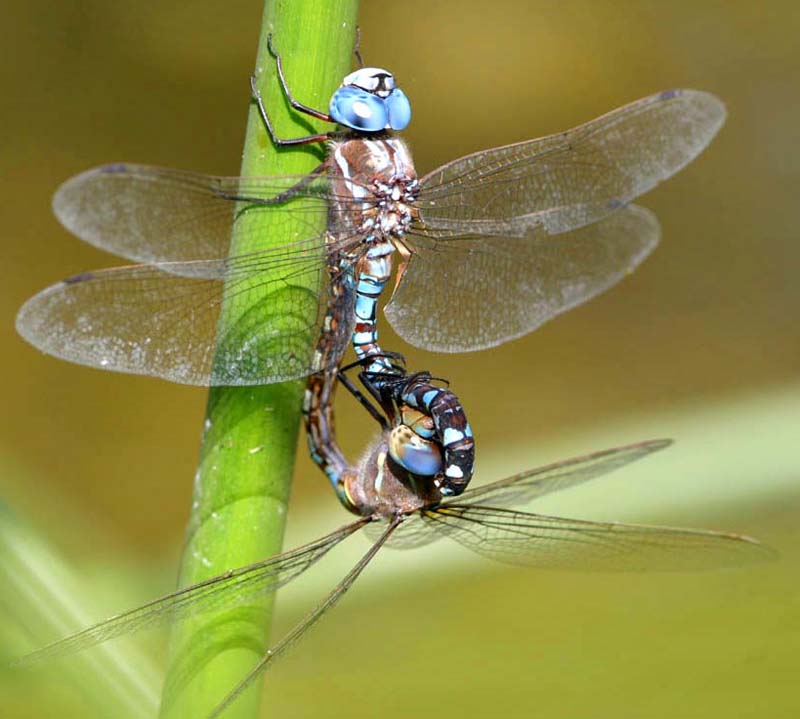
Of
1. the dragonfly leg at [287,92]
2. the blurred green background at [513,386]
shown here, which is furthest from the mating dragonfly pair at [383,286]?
the blurred green background at [513,386]

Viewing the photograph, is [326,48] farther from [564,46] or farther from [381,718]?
[564,46]

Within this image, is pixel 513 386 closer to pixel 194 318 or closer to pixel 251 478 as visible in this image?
pixel 194 318

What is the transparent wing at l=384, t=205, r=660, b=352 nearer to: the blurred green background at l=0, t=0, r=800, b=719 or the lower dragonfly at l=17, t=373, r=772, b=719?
the lower dragonfly at l=17, t=373, r=772, b=719

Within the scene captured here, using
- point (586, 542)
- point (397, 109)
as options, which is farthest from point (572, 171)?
point (586, 542)

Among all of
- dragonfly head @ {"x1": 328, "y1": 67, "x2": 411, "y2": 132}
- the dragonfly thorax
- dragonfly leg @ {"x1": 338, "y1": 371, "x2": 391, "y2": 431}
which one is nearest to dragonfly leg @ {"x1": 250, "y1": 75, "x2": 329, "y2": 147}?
dragonfly head @ {"x1": 328, "y1": 67, "x2": 411, "y2": 132}

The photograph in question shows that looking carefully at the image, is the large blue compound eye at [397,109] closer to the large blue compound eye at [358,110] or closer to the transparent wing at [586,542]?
the large blue compound eye at [358,110]

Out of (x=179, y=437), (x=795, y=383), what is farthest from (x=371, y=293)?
(x=179, y=437)
